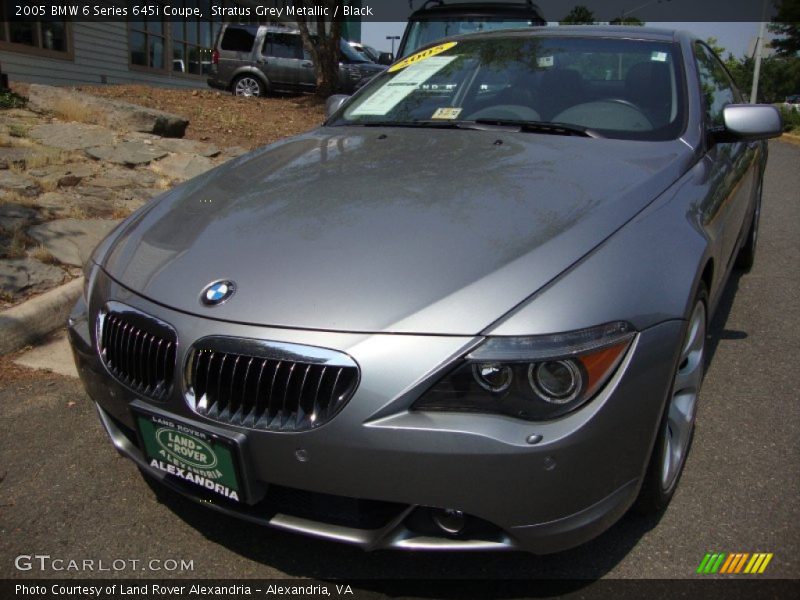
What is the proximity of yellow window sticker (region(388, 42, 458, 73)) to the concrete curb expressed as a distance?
2.03m

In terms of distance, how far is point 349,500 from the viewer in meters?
1.89

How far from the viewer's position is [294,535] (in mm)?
2160

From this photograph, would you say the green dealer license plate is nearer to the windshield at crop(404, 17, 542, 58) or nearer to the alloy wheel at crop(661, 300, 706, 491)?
the alloy wheel at crop(661, 300, 706, 491)

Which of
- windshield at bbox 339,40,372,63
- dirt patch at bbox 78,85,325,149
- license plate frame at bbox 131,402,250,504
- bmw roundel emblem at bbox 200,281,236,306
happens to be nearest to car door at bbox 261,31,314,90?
windshield at bbox 339,40,372,63

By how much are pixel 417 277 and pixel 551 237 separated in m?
0.41

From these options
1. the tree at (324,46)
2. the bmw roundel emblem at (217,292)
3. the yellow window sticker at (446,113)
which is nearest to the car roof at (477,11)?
the tree at (324,46)

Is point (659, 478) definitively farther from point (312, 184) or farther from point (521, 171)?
A: point (312, 184)

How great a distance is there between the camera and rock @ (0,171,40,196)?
531 centimetres

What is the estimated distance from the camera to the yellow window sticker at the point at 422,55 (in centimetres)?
391

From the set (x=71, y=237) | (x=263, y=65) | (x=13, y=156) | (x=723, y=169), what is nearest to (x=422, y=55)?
(x=723, y=169)

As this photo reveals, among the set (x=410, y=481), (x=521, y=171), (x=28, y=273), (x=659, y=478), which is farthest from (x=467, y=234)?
(x=28, y=273)

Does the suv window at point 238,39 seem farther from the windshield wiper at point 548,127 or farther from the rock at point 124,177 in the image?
the windshield wiper at point 548,127

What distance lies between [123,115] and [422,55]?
17.3ft

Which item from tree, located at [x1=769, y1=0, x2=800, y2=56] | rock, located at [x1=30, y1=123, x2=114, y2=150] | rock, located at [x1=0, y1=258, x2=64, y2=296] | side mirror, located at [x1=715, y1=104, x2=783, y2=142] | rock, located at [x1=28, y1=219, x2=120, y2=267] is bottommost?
rock, located at [x1=0, y1=258, x2=64, y2=296]
